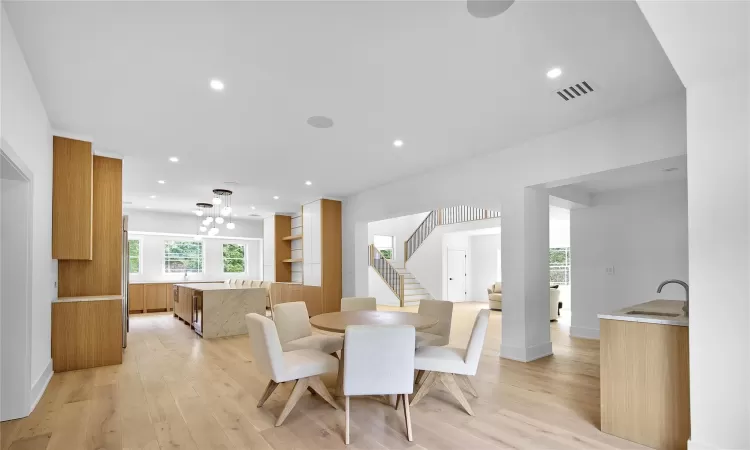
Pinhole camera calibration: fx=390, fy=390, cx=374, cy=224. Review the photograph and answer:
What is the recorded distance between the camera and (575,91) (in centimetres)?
340

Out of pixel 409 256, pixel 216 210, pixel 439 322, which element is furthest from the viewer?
pixel 409 256

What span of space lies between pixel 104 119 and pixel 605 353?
5012mm

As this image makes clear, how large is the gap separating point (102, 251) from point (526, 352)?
5467mm

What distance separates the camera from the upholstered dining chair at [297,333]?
3.75 metres

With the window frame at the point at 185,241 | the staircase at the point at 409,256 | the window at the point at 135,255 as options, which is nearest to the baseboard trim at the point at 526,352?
the staircase at the point at 409,256

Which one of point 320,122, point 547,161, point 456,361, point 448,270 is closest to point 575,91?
point 547,161

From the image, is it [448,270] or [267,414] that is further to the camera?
[448,270]

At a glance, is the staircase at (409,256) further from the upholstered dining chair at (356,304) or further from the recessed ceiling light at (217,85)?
the recessed ceiling light at (217,85)

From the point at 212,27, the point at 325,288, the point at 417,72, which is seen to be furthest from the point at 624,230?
the point at 212,27

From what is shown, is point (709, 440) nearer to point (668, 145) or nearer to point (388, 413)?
point (388, 413)

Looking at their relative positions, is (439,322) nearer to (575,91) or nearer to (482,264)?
(575,91)

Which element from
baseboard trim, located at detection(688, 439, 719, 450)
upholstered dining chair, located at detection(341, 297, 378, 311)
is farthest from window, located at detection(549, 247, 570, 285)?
baseboard trim, located at detection(688, 439, 719, 450)

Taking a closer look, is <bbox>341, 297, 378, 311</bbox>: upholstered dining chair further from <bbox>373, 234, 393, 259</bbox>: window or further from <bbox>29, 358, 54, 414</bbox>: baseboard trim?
<bbox>373, 234, 393, 259</bbox>: window

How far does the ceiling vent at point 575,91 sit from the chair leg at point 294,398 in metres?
3.26
